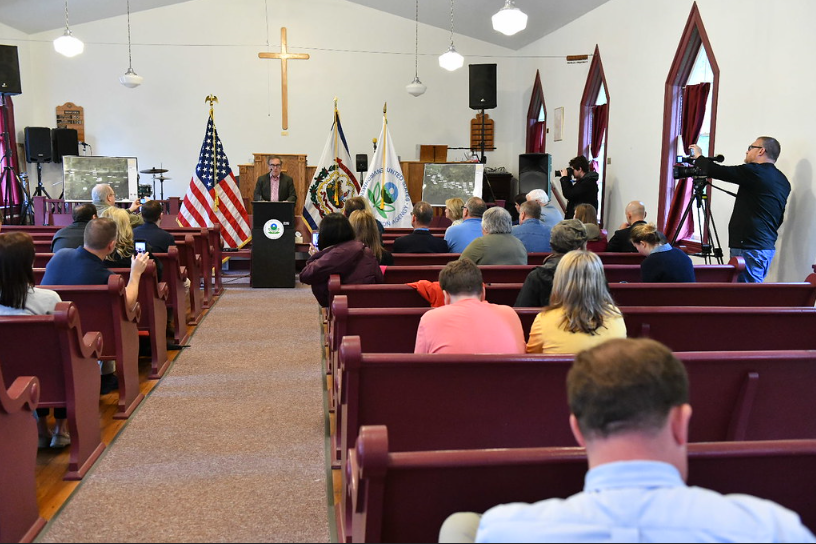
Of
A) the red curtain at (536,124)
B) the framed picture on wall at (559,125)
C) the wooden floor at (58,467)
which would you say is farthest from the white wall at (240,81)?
the wooden floor at (58,467)

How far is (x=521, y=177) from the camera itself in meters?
10.6

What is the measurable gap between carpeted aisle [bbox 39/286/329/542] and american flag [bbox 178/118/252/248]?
3.25m

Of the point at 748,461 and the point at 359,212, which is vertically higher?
the point at 359,212

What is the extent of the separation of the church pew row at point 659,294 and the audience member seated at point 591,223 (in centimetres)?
136

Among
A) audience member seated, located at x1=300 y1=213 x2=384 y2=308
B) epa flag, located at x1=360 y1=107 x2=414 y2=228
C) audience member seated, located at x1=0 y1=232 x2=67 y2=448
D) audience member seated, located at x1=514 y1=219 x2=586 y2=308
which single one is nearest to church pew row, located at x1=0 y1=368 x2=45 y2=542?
audience member seated, located at x1=0 y1=232 x2=67 y2=448

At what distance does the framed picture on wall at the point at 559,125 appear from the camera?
1051 centimetres

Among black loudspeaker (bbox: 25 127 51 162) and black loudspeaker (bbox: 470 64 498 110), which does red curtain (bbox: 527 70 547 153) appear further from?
black loudspeaker (bbox: 25 127 51 162)

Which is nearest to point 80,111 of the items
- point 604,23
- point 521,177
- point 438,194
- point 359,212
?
point 438,194

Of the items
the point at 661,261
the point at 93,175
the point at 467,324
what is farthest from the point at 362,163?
the point at 467,324

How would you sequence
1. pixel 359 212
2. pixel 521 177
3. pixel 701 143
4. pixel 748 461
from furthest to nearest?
pixel 521 177 → pixel 701 143 → pixel 359 212 → pixel 748 461

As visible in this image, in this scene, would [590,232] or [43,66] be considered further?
[43,66]

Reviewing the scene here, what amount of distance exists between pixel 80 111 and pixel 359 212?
925cm

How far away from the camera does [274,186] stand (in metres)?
9.05

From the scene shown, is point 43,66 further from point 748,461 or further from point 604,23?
point 748,461
